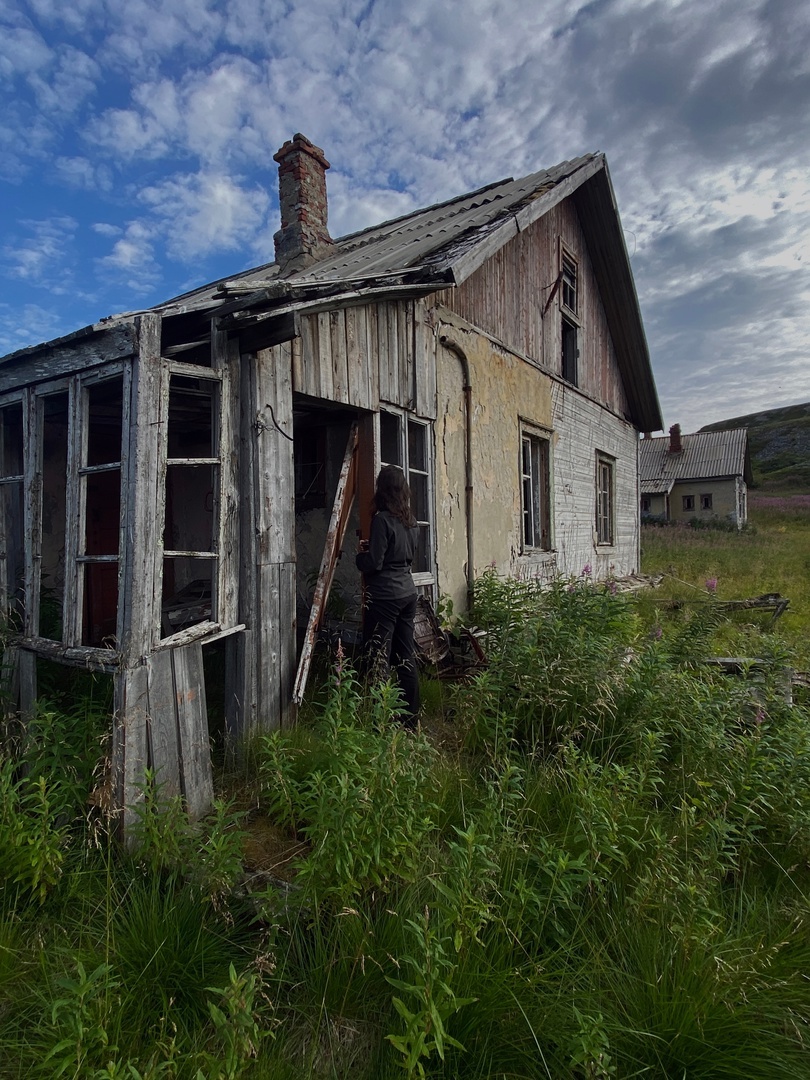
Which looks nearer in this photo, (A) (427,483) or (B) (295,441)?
(A) (427,483)

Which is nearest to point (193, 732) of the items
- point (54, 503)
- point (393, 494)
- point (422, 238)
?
point (393, 494)

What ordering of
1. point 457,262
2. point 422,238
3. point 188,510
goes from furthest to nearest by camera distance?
point 188,510
point 422,238
point 457,262

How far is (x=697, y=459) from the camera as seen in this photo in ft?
111

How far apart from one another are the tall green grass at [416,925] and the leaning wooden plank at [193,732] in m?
0.26

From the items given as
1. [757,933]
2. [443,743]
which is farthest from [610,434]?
[757,933]

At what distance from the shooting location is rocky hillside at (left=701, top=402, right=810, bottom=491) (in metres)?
46.4

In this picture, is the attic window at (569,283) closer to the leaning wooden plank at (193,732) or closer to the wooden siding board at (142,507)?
the wooden siding board at (142,507)

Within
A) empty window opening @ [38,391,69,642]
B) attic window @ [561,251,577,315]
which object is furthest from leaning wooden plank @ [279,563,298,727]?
attic window @ [561,251,577,315]

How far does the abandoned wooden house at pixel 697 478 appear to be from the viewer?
32094 millimetres

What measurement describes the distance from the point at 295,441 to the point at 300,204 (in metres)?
3.47

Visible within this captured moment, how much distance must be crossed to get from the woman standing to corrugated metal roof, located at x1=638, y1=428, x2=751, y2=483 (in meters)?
30.8

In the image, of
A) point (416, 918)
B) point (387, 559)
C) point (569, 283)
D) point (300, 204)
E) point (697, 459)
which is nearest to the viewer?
point (416, 918)

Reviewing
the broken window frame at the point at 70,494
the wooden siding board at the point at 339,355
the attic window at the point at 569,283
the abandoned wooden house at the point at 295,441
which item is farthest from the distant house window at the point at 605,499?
the broken window frame at the point at 70,494

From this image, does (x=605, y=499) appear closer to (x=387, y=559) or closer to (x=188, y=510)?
(x=188, y=510)
